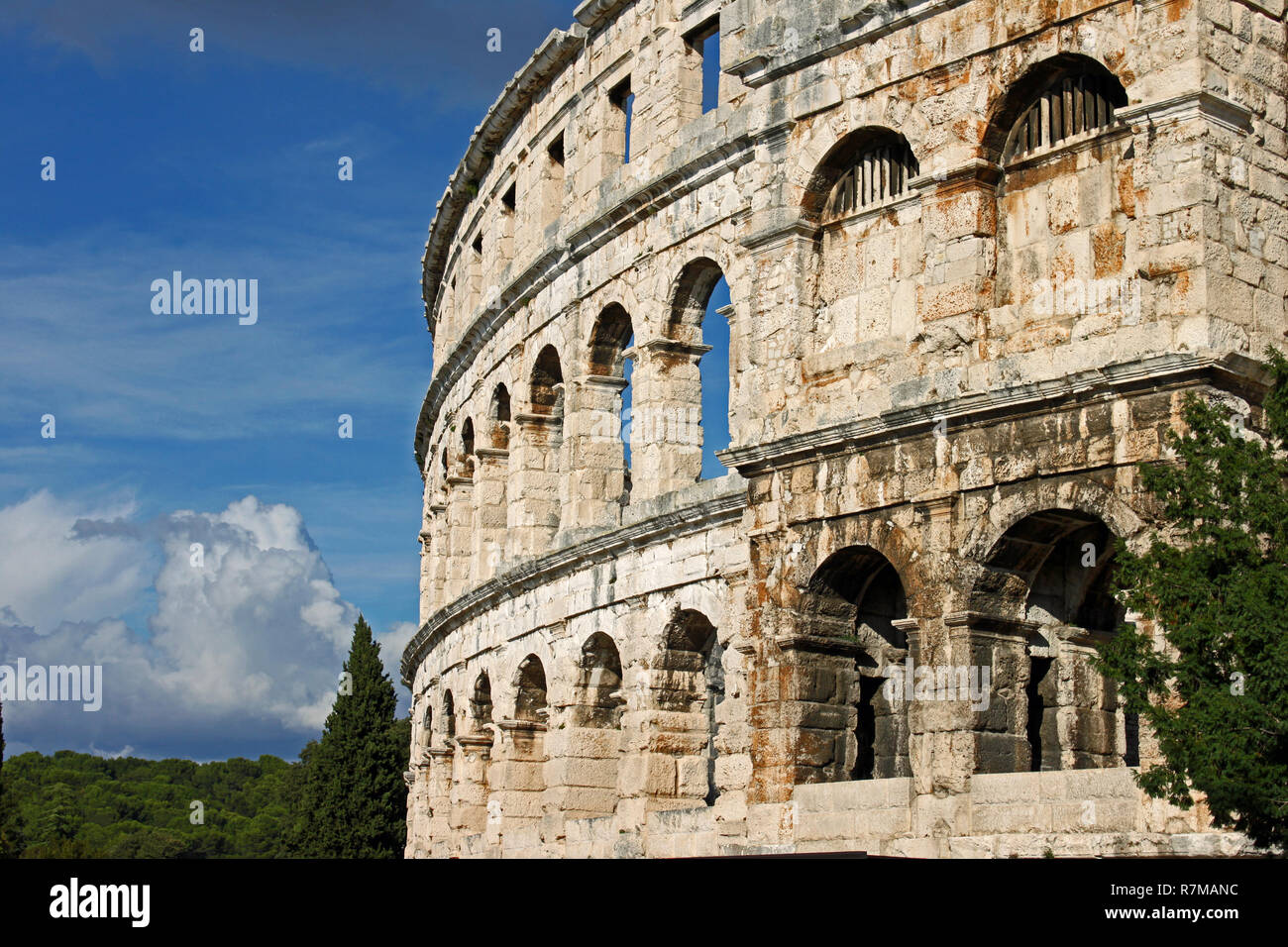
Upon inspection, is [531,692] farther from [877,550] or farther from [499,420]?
[877,550]

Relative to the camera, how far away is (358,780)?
137 ft

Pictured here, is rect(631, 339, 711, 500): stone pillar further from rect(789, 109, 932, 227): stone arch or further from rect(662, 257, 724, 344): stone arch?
rect(789, 109, 932, 227): stone arch

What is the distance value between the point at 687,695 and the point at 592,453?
4073 mm

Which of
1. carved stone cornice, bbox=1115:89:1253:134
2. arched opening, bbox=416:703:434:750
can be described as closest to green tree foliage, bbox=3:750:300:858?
arched opening, bbox=416:703:434:750

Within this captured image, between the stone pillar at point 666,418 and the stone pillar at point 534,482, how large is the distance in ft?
13.5

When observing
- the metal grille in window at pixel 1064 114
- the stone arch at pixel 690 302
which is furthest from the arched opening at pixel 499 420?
the metal grille in window at pixel 1064 114

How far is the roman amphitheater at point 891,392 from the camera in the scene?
49.9 ft

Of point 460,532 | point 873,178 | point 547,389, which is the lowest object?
point 460,532

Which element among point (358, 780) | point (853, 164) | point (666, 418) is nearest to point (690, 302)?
point (666, 418)

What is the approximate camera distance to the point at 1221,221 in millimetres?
15141

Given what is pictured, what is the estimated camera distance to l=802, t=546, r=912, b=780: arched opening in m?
17.7
